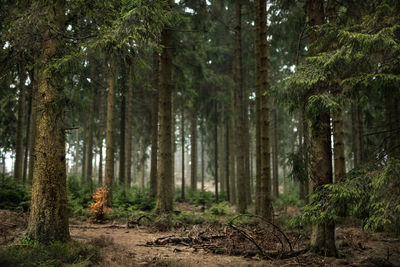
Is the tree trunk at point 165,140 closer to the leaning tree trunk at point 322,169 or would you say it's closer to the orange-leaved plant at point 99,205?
the orange-leaved plant at point 99,205

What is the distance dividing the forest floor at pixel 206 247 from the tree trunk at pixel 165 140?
1.38 meters

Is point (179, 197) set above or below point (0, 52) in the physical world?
below

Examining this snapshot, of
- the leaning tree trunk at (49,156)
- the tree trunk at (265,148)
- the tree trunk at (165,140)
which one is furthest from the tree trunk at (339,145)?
the leaning tree trunk at (49,156)

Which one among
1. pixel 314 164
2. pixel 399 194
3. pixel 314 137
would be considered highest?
pixel 314 137

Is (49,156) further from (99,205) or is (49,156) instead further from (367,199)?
(367,199)

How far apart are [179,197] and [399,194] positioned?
56.5ft

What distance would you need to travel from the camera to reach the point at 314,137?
22.8 feet

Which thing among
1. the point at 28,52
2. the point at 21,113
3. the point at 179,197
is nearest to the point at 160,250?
the point at 28,52

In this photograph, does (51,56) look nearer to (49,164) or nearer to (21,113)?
(49,164)

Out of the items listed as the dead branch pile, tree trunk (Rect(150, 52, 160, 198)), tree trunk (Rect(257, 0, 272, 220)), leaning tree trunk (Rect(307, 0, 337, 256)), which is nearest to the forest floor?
the dead branch pile

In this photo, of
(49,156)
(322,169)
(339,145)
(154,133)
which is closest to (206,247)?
(322,169)

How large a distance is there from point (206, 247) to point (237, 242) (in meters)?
0.86

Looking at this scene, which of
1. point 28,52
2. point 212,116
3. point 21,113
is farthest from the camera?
point 212,116

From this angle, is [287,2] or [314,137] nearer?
[314,137]
